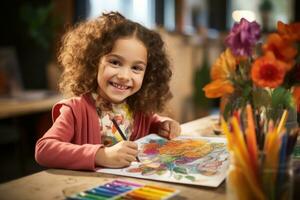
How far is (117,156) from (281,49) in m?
0.43

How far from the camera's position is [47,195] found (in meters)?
0.85

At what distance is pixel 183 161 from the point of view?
1.06m

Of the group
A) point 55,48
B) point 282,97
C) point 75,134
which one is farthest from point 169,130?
point 55,48

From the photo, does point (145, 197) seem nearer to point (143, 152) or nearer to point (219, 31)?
point (143, 152)

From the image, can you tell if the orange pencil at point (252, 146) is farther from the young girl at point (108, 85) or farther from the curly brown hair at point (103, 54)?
the curly brown hair at point (103, 54)

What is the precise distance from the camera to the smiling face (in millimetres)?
1282

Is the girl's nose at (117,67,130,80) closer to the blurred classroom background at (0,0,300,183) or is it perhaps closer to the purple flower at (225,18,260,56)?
the purple flower at (225,18,260,56)

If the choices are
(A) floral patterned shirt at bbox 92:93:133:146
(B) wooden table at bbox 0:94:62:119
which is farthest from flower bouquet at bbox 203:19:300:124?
(B) wooden table at bbox 0:94:62:119

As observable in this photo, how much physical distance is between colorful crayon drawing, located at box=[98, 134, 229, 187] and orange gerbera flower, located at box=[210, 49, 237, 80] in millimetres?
210

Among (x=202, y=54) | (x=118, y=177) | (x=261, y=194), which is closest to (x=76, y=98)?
(x=118, y=177)

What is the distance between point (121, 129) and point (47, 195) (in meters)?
0.55

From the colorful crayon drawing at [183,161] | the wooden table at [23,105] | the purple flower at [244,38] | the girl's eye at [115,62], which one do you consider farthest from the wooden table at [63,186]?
the wooden table at [23,105]

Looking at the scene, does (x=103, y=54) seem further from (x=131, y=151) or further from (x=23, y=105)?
(x=23, y=105)

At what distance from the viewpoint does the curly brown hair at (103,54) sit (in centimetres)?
133
